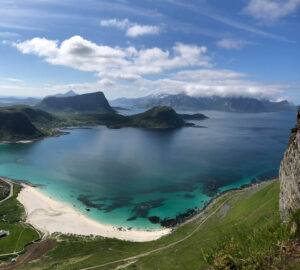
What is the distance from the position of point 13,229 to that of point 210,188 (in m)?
93.4

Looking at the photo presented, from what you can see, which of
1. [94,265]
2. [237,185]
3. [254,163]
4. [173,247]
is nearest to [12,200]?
[94,265]

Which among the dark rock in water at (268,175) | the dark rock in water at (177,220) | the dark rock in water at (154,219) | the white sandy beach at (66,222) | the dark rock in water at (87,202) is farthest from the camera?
the dark rock in water at (268,175)

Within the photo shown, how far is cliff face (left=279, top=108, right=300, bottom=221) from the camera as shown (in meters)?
29.2

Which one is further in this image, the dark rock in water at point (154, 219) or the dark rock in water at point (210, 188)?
the dark rock in water at point (210, 188)

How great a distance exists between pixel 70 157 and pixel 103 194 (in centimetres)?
8838

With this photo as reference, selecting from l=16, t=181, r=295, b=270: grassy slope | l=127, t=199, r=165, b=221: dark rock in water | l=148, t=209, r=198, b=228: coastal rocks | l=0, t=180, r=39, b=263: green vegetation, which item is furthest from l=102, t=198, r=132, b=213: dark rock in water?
l=0, t=180, r=39, b=263: green vegetation

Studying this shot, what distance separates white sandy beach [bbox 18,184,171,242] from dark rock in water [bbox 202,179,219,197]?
132 ft

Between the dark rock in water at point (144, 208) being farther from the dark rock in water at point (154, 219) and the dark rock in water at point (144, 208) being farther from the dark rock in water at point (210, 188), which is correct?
the dark rock in water at point (210, 188)

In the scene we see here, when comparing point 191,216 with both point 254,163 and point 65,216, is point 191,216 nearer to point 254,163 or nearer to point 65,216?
point 65,216

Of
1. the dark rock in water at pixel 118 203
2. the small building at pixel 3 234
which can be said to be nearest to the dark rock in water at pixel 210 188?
the dark rock in water at pixel 118 203

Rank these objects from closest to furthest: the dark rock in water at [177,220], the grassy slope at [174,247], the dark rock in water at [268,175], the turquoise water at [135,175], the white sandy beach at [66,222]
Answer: the grassy slope at [174,247]
the white sandy beach at [66,222]
the dark rock in water at [177,220]
the turquoise water at [135,175]
the dark rock in water at [268,175]

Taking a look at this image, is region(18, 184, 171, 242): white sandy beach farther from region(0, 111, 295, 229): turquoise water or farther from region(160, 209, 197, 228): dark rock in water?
region(0, 111, 295, 229): turquoise water

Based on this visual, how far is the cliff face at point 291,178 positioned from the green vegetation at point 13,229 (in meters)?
72.0

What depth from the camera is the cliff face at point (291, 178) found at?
29.2 meters
